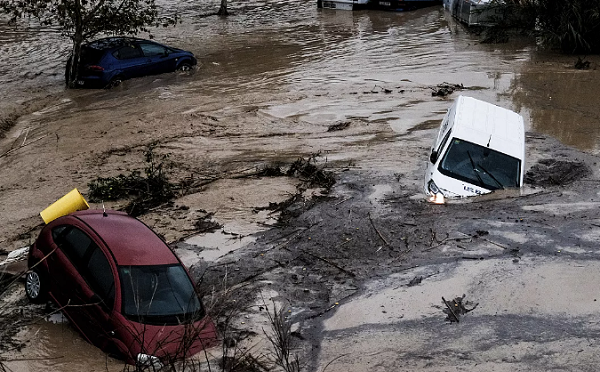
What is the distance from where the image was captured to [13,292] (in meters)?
9.45

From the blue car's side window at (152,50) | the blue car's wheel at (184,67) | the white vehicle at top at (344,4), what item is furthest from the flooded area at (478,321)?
the white vehicle at top at (344,4)

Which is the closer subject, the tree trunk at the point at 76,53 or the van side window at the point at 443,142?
the van side window at the point at 443,142

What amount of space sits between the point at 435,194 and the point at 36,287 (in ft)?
20.3

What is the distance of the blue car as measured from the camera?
A: 20.2 meters

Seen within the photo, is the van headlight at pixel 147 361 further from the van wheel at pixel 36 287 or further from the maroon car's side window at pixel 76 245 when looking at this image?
the van wheel at pixel 36 287

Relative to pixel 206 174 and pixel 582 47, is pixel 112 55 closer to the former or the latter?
pixel 206 174

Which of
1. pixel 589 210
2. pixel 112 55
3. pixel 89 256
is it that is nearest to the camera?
pixel 89 256

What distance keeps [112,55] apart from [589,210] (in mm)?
13390

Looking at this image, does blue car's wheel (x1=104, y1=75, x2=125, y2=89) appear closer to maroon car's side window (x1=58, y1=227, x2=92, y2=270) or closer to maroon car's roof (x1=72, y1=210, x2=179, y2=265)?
maroon car's roof (x1=72, y1=210, x2=179, y2=265)

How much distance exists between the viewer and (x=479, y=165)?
486 inches

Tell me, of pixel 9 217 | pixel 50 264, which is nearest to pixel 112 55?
pixel 9 217

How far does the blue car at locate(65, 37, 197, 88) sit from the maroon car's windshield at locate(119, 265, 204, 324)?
12.7m

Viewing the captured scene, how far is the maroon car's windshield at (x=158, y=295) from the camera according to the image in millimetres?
8102

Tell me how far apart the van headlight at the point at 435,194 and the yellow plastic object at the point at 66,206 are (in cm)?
525
